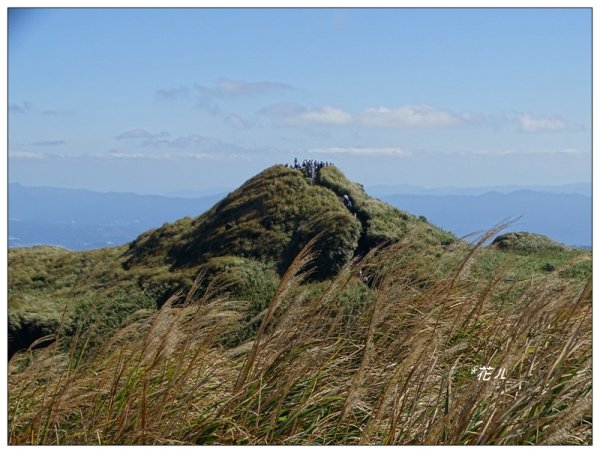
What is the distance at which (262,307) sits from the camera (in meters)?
9.36

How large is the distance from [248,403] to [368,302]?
64.5 inches

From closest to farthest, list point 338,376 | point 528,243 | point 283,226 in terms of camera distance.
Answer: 1. point 338,376
2. point 283,226
3. point 528,243

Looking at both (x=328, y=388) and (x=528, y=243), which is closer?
(x=328, y=388)

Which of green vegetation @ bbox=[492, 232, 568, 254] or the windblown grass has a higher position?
green vegetation @ bbox=[492, 232, 568, 254]

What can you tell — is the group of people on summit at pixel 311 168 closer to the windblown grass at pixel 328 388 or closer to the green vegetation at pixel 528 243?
the green vegetation at pixel 528 243
